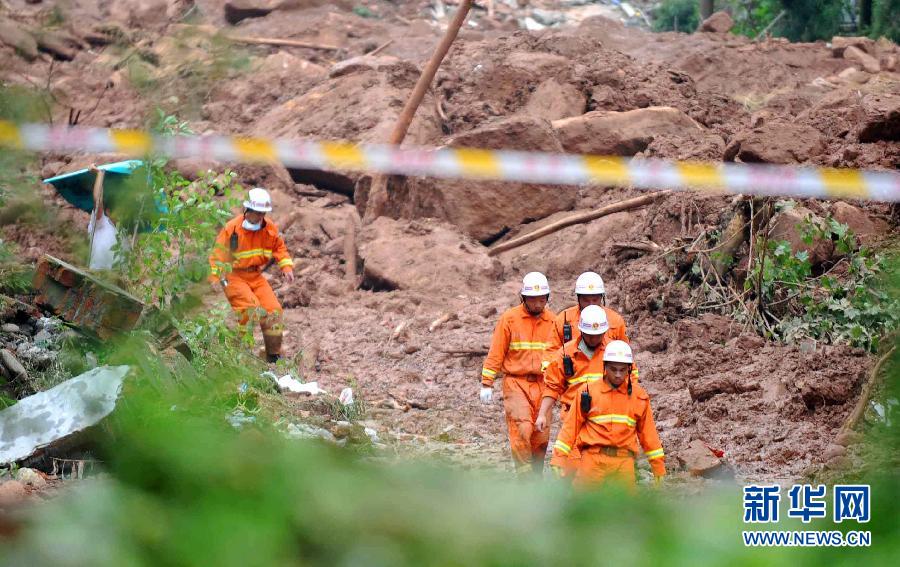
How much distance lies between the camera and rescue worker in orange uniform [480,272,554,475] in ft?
27.5

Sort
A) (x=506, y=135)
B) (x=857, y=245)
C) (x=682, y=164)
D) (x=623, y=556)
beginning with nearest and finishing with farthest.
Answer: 1. (x=623, y=556)
2. (x=857, y=245)
3. (x=682, y=164)
4. (x=506, y=135)

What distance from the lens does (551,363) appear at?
7988 millimetres

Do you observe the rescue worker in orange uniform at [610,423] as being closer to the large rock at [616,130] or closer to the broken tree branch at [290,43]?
the large rock at [616,130]

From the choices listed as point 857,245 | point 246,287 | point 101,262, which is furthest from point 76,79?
point 857,245

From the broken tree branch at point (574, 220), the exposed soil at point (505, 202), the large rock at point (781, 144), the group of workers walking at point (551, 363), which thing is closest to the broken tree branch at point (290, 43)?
the exposed soil at point (505, 202)

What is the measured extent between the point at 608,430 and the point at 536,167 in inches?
333

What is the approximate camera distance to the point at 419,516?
1416 mm

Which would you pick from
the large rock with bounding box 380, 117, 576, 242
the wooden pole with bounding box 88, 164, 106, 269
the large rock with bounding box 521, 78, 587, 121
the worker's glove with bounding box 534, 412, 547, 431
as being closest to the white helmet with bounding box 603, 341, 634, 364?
the worker's glove with bounding box 534, 412, 547, 431

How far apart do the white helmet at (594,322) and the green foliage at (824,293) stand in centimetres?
364

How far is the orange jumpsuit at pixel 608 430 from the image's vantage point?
692 centimetres

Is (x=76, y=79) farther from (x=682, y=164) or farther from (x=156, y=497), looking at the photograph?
(x=156, y=497)

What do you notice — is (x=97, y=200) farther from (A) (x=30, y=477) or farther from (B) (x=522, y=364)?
(A) (x=30, y=477)

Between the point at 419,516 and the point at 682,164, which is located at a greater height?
the point at 419,516

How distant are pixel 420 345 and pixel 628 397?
19.0 feet
